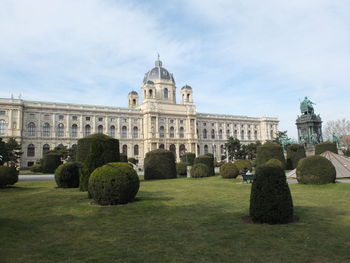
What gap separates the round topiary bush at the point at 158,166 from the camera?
23.1 metres

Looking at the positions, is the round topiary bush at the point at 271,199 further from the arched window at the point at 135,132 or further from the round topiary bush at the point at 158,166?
the arched window at the point at 135,132

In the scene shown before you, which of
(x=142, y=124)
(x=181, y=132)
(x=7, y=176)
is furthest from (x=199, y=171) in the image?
(x=181, y=132)

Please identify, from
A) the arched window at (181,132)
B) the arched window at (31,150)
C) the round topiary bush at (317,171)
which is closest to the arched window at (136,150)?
the arched window at (181,132)

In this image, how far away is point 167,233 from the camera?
21.8 feet

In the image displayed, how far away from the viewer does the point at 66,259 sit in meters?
5.12

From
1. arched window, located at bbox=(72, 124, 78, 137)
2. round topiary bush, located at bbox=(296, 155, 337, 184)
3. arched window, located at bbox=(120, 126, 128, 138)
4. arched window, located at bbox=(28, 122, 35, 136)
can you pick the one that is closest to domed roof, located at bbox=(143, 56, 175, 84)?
arched window, located at bbox=(120, 126, 128, 138)

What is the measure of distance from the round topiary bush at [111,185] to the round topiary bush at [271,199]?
473 centimetres

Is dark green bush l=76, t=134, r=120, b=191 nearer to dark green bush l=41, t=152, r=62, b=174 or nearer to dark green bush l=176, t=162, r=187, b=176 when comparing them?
dark green bush l=176, t=162, r=187, b=176

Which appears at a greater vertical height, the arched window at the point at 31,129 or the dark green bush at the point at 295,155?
the arched window at the point at 31,129

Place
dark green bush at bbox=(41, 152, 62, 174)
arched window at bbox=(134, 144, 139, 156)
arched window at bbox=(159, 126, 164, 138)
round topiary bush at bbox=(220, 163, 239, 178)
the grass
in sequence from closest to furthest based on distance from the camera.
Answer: the grass, round topiary bush at bbox=(220, 163, 239, 178), dark green bush at bbox=(41, 152, 62, 174), arched window at bbox=(134, 144, 139, 156), arched window at bbox=(159, 126, 164, 138)


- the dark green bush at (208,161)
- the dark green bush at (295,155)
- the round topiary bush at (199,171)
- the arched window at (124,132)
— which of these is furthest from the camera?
the arched window at (124,132)

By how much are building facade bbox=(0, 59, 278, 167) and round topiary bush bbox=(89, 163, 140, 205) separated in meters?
51.9

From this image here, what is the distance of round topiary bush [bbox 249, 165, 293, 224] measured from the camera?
719 cm

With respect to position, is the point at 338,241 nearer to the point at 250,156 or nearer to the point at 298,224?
the point at 298,224
